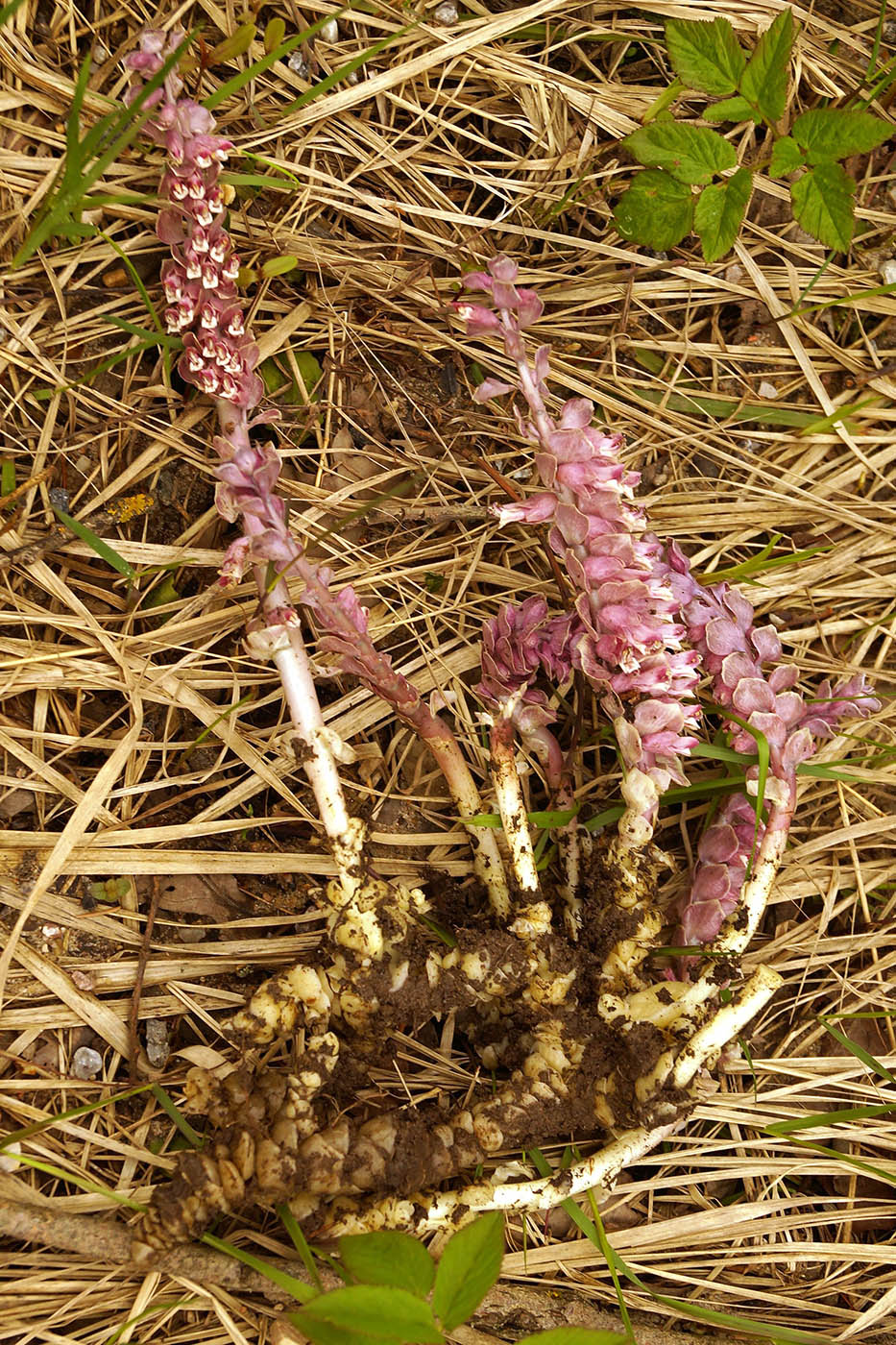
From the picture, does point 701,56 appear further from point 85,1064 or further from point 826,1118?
point 85,1064

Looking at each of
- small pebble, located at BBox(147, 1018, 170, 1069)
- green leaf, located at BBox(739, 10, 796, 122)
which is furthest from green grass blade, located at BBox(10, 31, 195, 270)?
small pebble, located at BBox(147, 1018, 170, 1069)

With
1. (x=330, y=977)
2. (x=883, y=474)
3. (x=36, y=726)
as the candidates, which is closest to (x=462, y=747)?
(x=330, y=977)

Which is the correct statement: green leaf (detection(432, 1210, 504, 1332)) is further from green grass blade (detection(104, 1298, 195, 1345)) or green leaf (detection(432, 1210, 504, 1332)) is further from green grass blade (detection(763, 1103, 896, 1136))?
green grass blade (detection(763, 1103, 896, 1136))

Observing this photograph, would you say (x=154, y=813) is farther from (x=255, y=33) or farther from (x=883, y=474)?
(x=883, y=474)

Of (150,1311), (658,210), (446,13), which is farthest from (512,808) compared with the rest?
(446,13)

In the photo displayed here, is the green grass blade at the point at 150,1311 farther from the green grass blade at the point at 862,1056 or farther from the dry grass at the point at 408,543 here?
the green grass blade at the point at 862,1056

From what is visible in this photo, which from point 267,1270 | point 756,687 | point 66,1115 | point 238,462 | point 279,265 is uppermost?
point 279,265
